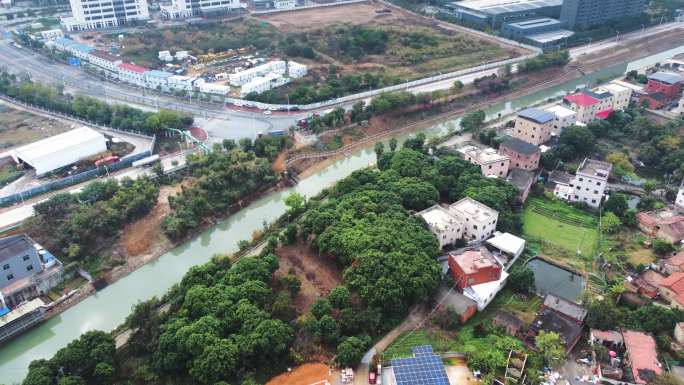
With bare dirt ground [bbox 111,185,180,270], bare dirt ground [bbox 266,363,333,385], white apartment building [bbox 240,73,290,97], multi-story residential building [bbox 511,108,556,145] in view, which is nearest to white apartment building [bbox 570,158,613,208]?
multi-story residential building [bbox 511,108,556,145]

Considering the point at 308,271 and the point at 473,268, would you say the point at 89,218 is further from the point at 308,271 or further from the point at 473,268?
the point at 473,268

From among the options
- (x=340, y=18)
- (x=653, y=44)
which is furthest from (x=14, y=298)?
(x=653, y=44)

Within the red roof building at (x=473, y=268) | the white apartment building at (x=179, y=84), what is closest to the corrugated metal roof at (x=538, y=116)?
the red roof building at (x=473, y=268)

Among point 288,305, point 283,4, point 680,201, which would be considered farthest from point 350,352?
point 283,4

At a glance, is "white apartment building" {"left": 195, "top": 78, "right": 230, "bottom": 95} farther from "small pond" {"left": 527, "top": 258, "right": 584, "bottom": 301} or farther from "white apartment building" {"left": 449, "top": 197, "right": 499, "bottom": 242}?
"small pond" {"left": 527, "top": 258, "right": 584, "bottom": 301}

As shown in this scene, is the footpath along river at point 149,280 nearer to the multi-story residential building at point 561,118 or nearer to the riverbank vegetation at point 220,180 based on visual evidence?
the riverbank vegetation at point 220,180

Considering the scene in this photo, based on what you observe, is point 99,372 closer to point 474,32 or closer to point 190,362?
point 190,362
